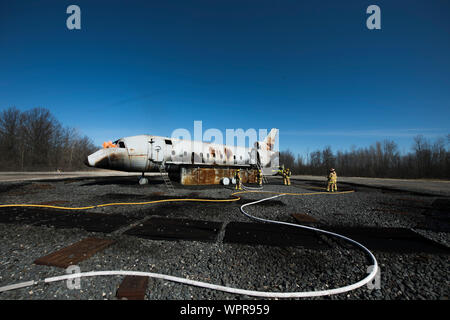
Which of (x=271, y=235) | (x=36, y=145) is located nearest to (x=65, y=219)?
(x=271, y=235)

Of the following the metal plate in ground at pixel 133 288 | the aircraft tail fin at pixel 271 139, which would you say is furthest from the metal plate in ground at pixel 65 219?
the aircraft tail fin at pixel 271 139

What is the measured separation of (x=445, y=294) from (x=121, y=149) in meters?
13.5

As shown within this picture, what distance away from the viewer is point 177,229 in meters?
3.91

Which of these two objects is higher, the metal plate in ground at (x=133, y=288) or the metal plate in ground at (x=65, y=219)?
the metal plate in ground at (x=133, y=288)

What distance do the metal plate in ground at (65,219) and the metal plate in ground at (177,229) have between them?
0.66 meters

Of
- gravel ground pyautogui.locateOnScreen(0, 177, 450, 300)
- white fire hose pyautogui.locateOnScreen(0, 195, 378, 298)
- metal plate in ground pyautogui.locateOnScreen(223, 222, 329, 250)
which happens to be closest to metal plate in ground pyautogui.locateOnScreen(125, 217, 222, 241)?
gravel ground pyautogui.locateOnScreen(0, 177, 450, 300)

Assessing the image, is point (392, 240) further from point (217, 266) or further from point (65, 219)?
point (65, 219)

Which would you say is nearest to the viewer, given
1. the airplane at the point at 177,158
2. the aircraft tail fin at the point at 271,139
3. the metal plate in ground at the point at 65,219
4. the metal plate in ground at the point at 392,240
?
the metal plate in ground at the point at 392,240

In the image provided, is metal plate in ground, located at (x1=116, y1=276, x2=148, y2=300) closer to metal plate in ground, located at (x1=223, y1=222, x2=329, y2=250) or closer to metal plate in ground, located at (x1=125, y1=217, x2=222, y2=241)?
metal plate in ground, located at (x1=125, y1=217, x2=222, y2=241)

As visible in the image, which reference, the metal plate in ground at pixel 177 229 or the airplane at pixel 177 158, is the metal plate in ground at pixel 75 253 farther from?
the airplane at pixel 177 158

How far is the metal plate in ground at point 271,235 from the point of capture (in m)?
3.24

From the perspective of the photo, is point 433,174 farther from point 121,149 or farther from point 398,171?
point 121,149

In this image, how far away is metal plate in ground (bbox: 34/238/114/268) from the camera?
244cm

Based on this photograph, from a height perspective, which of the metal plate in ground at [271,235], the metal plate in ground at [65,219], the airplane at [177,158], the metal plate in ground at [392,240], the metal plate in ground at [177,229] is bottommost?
the metal plate in ground at [392,240]
